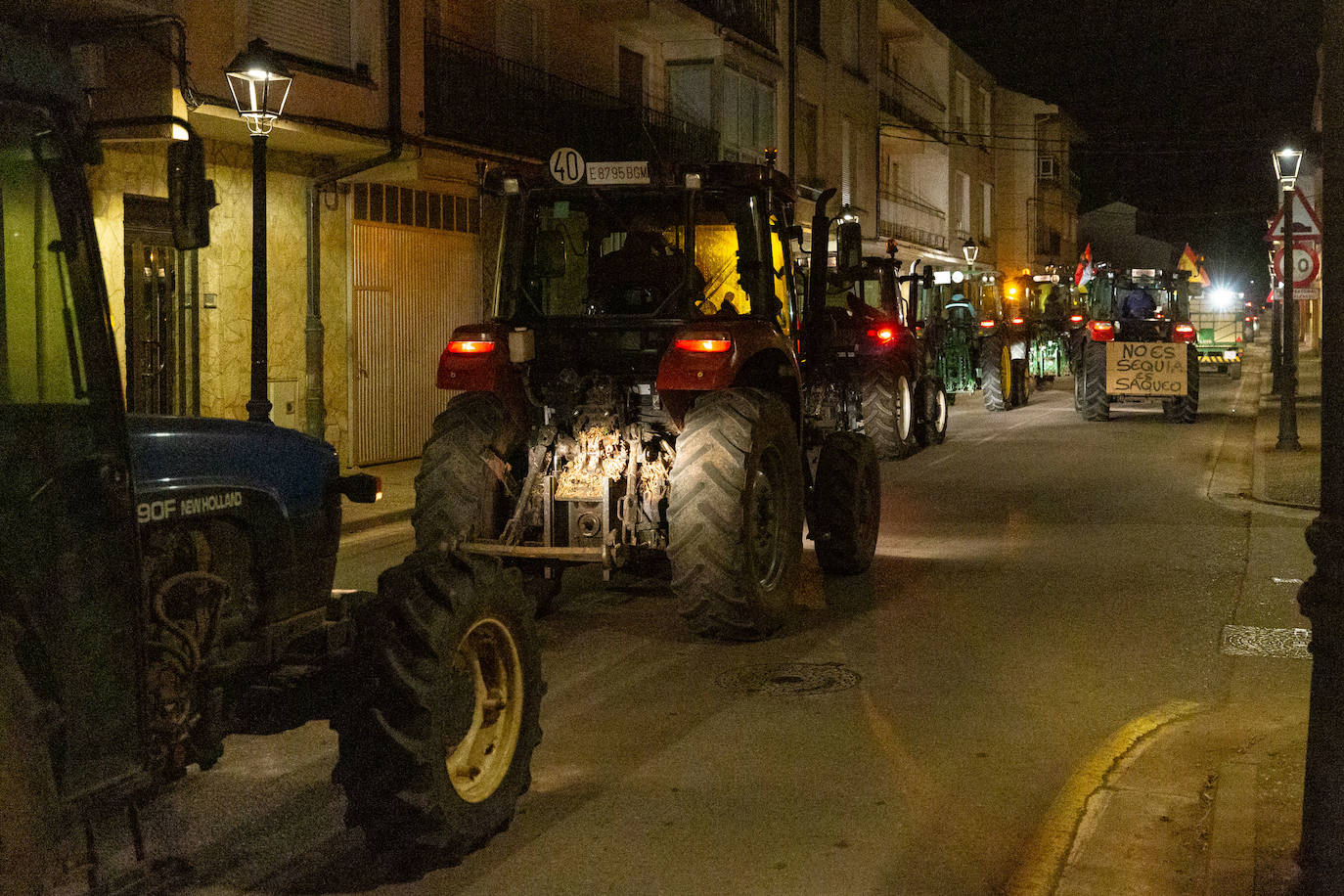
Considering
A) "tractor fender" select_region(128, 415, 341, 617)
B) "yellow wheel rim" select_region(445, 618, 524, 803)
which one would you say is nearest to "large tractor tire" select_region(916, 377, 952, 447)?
"yellow wheel rim" select_region(445, 618, 524, 803)

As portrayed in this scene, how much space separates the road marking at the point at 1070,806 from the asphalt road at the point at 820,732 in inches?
3.1

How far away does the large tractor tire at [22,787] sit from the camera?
3.37 m

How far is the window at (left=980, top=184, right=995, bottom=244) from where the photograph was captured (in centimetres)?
5697

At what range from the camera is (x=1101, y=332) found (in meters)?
26.0

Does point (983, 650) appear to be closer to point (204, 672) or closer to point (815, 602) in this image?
point (815, 602)

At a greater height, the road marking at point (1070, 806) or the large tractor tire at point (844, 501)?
the large tractor tire at point (844, 501)

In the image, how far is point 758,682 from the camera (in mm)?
7863

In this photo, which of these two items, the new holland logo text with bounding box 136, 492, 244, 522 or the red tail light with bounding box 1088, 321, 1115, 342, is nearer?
the new holland logo text with bounding box 136, 492, 244, 522

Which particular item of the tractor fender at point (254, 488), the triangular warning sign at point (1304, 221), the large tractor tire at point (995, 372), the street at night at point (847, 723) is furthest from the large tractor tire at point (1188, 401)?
the tractor fender at point (254, 488)

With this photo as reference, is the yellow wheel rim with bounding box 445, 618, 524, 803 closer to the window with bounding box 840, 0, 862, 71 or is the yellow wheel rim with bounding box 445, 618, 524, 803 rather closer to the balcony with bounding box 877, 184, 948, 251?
the window with bounding box 840, 0, 862, 71

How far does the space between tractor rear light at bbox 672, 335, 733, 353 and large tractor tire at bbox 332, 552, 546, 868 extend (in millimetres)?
3164

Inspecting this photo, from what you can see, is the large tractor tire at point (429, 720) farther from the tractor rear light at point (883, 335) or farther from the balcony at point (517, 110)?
the tractor rear light at point (883, 335)

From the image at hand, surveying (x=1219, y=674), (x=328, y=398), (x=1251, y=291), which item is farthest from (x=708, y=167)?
(x=1251, y=291)

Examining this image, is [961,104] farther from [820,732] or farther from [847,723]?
[820,732]
